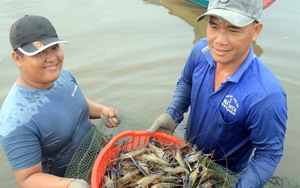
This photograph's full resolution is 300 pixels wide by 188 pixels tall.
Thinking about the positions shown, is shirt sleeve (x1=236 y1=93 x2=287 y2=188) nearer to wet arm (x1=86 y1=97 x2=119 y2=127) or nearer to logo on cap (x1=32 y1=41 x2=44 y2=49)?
wet arm (x1=86 y1=97 x2=119 y2=127)

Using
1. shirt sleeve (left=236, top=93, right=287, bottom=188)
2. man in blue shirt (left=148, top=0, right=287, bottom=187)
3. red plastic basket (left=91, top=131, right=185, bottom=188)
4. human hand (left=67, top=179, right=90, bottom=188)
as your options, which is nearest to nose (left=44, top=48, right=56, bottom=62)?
red plastic basket (left=91, top=131, right=185, bottom=188)

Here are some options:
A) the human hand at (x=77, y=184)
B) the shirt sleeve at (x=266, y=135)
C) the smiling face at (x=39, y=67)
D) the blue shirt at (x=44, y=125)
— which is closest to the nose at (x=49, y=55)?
the smiling face at (x=39, y=67)

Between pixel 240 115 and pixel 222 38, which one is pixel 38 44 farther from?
pixel 240 115

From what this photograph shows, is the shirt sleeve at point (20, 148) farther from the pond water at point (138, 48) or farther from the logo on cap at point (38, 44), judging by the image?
the pond water at point (138, 48)

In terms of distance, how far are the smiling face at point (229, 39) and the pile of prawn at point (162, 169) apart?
0.96 metres

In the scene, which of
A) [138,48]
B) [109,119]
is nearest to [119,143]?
[109,119]

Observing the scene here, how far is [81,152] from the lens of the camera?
295cm

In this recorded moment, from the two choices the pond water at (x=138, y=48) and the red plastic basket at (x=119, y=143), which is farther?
the pond water at (x=138, y=48)

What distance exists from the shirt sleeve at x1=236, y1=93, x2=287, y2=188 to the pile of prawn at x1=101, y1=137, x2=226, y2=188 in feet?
1.03

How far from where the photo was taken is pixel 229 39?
231 cm

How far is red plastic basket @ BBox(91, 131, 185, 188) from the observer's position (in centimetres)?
258

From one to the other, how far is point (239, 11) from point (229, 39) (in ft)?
0.72

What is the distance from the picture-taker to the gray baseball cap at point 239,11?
2221 millimetres

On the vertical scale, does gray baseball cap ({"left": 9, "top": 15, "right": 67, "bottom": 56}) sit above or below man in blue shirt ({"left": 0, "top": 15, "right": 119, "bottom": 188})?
above
